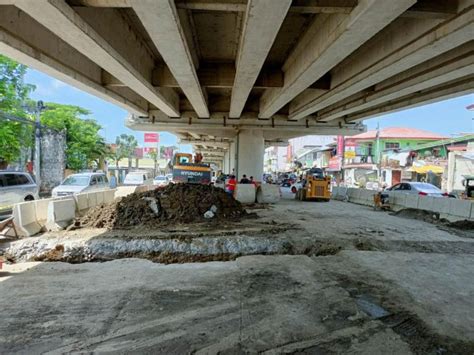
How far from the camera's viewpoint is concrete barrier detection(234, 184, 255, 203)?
19.5m

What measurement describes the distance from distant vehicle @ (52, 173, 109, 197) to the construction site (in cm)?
400

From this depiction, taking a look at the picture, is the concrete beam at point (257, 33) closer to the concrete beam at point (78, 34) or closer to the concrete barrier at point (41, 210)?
the concrete beam at point (78, 34)

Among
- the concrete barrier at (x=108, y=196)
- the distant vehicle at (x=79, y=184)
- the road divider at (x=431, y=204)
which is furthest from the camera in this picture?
the distant vehicle at (x=79, y=184)

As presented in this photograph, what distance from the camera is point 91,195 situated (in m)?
13.2

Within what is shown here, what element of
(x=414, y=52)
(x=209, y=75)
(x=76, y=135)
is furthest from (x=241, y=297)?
(x=76, y=135)

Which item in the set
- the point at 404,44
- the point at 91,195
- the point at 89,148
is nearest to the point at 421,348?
the point at 404,44

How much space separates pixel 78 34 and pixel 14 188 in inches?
388

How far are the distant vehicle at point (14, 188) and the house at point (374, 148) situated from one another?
39.0m

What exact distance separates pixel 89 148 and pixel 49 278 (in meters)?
34.5

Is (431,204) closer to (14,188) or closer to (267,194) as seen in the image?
(267,194)

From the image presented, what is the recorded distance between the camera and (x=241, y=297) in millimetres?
5582

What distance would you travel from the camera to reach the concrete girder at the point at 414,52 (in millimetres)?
6211

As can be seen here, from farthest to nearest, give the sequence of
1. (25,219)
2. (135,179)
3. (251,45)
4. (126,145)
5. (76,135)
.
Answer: (126,145) → (76,135) → (135,179) → (25,219) → (251,45)

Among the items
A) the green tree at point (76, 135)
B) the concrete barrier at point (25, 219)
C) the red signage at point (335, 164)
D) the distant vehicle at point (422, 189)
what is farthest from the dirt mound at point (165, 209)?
the red signage at point (335, 164)
